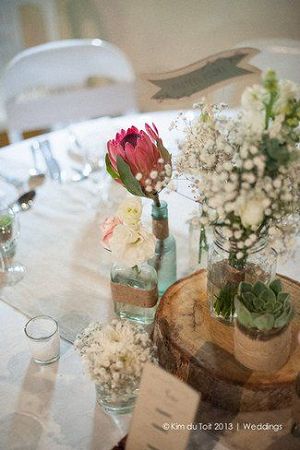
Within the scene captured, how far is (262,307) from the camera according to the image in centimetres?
91

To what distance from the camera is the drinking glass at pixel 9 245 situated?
1.37 meters

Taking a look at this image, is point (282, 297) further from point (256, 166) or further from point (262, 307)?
point (256, 166)

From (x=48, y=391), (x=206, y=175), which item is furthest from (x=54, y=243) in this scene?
(x=206, y=175)

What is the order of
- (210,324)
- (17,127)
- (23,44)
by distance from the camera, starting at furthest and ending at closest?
(23,44), (17,127), (210,324)

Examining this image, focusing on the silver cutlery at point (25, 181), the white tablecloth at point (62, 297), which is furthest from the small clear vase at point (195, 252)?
the silver cutlery at point (25, 181)

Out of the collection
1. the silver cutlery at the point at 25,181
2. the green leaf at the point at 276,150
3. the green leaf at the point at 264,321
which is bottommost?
the silver cutlery at the point at 25,181

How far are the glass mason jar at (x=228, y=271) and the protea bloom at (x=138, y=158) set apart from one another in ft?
0.59

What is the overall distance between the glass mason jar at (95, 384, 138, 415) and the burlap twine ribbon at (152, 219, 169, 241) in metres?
0.38

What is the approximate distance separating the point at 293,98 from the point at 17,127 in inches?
70.7

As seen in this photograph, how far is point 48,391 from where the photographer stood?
1057 mm

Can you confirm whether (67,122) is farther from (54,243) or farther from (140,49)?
(140,49)

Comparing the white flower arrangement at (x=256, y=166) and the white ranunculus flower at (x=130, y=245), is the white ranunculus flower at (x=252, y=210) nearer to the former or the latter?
the white flower arrangement at (x=256, y=166)

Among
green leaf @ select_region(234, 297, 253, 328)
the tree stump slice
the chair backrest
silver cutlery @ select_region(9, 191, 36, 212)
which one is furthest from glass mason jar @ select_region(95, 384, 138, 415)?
the chair backrest

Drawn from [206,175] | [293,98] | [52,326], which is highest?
[293,98]
